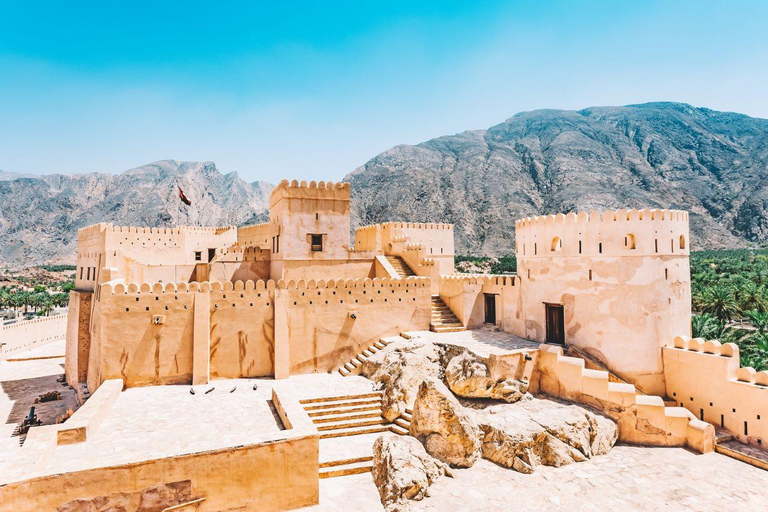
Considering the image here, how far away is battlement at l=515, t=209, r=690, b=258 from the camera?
45.1ft

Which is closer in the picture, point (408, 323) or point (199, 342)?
point (199, 342)

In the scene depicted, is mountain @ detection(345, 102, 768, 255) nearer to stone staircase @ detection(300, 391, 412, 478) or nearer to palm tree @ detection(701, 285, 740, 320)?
palm tree @ detection(701, 285, 740, 320)

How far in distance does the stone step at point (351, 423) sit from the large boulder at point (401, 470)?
1367 mm

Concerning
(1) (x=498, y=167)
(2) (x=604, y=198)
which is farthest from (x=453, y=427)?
(1) (x=498, y=167)

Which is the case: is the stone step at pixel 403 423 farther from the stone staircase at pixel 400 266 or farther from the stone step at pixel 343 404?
the stone staircase at pixel 400 266

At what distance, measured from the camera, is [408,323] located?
16828mm

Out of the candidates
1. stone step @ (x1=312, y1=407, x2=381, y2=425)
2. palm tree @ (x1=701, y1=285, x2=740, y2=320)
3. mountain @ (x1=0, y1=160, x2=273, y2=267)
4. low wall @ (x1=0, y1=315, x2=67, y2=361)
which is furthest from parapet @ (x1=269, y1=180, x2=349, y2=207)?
mountain @ (x1=0, y1=160, x2=273, y2=267)

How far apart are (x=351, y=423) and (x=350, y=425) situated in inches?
2.2

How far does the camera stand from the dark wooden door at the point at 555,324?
50.7ft

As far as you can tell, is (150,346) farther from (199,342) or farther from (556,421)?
(556,421)

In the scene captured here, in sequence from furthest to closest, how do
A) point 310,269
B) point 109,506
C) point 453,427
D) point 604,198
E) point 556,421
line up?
point 604,198, point 310,269, point 556,421, point 453,427, point 109,506

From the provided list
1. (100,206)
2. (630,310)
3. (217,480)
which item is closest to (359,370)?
(217,480)

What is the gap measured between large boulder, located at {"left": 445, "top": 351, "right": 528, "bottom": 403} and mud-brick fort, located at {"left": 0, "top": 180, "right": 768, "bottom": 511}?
0.17ft

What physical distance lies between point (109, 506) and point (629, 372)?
45.5 feet
